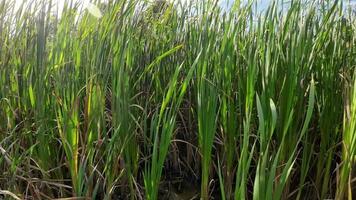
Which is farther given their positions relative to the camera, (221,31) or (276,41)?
(221,31)

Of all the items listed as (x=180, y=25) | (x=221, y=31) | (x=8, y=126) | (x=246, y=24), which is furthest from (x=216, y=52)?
(x=8, y=126)

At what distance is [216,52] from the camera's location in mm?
1267

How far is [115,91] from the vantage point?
→ 42.4 inches

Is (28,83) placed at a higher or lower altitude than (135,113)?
higher

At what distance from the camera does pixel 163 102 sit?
1004 mm

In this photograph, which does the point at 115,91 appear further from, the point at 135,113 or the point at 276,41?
the point at 276,41

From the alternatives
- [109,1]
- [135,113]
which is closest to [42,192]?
[135,113]

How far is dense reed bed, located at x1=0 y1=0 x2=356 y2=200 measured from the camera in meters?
1.02

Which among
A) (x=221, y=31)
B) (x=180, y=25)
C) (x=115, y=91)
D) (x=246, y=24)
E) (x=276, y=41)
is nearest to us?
(x=115, y=91)

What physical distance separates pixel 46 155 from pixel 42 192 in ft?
0.38

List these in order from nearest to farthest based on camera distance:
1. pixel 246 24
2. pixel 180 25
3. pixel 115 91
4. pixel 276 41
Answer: pixel 115 91, pixel 276 41, pixel 246 24, pixel 180 25

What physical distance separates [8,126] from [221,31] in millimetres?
754

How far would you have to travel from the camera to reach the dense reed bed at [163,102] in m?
1.02

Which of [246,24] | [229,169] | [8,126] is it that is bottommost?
[229,169]
